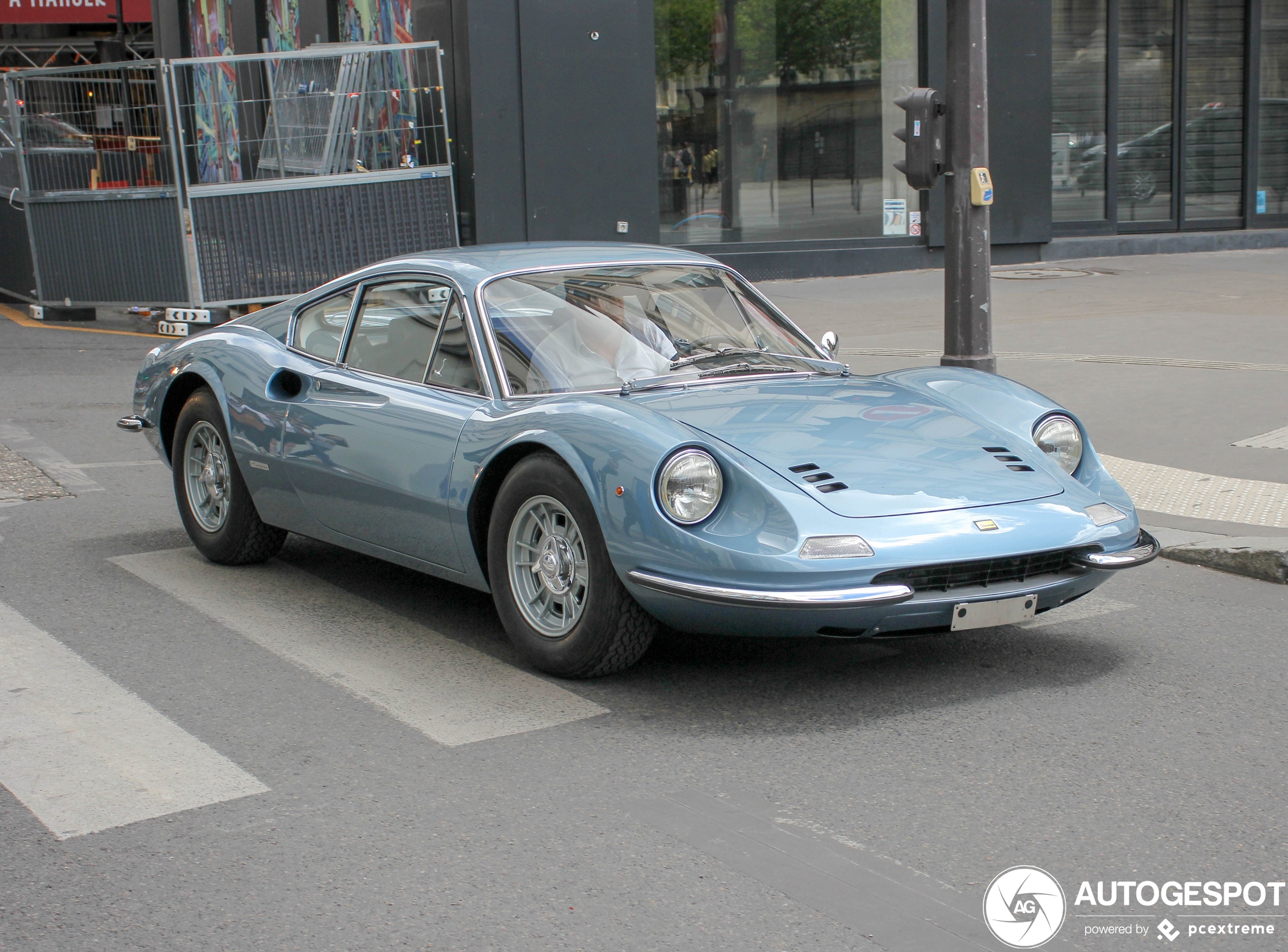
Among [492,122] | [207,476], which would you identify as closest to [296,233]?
[492,122]

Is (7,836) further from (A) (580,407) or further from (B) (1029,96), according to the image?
(B) (1029,96)

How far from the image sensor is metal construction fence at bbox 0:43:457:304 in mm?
14625

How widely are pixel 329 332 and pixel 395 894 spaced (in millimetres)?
3133

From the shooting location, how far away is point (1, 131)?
54.4 ft

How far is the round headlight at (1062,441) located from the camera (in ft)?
16.6

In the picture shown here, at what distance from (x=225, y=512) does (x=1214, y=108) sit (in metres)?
18.5

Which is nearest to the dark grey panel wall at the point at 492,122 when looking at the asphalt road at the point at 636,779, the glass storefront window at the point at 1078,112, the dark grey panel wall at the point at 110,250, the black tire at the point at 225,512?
the dark grey panel wall at the point at 110,250

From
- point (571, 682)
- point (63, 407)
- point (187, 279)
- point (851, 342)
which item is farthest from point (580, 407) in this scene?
point (187, 279)

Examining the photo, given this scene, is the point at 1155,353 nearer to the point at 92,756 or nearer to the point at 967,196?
the point at 967,196

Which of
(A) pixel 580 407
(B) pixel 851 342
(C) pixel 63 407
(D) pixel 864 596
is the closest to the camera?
(D) pixel 864 596

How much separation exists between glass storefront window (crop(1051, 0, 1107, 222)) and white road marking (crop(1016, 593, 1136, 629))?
15138mm

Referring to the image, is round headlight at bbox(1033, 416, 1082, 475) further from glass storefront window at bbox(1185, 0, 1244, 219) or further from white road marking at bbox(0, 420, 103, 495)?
glass storefront window at bbox(1185, 0, 1244, 219)

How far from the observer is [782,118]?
1852cm

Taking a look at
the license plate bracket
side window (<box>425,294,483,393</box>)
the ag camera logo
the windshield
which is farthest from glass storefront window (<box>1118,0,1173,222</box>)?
the ag camera logo
